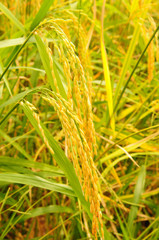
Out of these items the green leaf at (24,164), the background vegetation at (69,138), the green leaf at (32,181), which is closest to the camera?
the background vegetation at (69,138)

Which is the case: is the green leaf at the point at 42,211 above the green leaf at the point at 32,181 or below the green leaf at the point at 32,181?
below

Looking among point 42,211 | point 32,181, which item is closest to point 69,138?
point 32,181

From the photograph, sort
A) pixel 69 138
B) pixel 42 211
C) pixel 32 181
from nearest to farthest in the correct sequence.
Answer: pixel 69 138 → pixel 32 181 → pixel 42 211

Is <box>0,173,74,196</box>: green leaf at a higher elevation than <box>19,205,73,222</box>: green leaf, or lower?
higher

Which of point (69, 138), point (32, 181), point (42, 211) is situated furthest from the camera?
point (42, 211)

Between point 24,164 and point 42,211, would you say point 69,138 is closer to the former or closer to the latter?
point 24,164

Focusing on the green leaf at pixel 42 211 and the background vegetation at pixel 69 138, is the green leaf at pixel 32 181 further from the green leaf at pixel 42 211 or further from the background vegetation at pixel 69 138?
the green leaf at pixel 42 211

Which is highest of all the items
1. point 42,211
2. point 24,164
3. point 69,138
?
point 69,138

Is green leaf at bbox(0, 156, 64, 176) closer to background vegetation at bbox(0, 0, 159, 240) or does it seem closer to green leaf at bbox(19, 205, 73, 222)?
background vegetation at bbox(0, 0, 159, 240)

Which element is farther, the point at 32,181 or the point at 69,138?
the point at 32,181

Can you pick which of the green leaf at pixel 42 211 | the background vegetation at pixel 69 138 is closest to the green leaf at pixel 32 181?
the background vegetation at pixel 69 138

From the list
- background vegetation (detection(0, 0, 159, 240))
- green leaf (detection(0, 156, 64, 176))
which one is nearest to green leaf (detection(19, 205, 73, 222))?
background vegetation (detection(0, 0, 159, 240))
